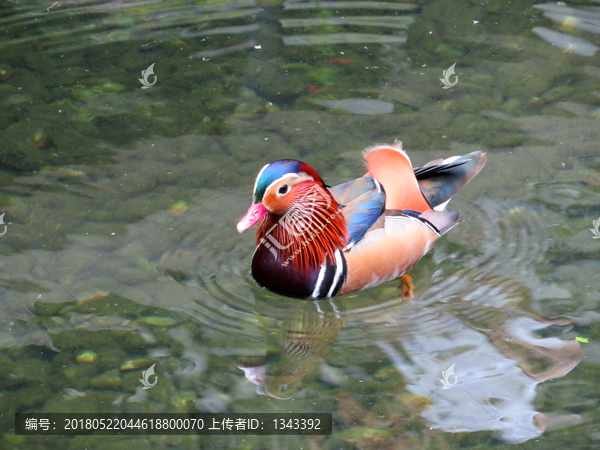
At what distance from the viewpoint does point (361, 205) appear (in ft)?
17.0

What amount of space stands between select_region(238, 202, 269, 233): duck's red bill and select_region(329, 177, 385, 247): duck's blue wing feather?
631 mm

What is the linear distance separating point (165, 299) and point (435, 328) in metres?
1.84

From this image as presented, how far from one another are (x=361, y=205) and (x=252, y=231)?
38.8 inches

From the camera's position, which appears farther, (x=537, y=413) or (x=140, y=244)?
(x=140, y=244)

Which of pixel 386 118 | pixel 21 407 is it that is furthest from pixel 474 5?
pixel 21 407

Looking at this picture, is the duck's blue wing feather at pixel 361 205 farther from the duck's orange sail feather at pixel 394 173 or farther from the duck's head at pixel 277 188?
the duck's head at pixel 277 188

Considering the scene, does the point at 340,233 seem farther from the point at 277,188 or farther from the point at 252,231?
the point at 252,231

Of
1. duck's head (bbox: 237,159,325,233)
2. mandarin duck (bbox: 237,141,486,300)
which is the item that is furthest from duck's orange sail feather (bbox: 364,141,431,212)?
duck's head (bbox: 237,159,325,233)

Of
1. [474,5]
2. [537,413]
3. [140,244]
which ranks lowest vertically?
[537,413]

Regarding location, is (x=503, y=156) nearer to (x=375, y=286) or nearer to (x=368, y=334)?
(x=375, y=286)

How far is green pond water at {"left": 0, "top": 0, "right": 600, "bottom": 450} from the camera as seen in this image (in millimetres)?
4582

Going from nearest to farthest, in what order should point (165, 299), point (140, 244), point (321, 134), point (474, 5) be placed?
point (165, 299) < point (140, 244) < point (321, 134) < point (474, 5)

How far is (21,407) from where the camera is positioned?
14.8 feet

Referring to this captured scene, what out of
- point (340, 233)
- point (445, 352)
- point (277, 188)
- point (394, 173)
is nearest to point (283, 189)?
point (277, 188)
